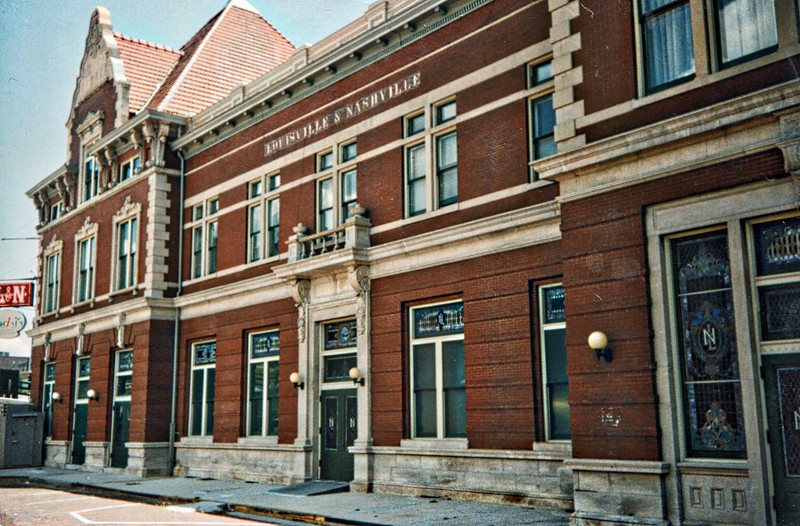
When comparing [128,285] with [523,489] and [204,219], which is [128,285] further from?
[523,489]

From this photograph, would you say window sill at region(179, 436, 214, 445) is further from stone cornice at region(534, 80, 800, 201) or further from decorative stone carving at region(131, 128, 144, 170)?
stone cornice at region(534, 80, 800, 201)

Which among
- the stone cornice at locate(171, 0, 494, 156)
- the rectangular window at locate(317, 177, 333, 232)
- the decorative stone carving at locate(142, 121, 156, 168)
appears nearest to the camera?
the stone cornice at locate(171, 0, 494, 156)

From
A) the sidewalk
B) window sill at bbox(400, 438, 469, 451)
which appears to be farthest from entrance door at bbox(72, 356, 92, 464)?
window sill at bbox(400, 438, 469, 451)

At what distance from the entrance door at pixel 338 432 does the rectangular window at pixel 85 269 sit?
15.0 meters

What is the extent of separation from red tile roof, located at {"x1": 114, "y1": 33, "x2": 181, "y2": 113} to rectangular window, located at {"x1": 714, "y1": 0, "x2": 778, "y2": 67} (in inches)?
947

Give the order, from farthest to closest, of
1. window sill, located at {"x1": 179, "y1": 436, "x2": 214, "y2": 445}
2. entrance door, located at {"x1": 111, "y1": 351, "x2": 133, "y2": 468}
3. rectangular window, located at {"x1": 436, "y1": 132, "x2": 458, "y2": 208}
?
1. entrance door, located at {"x1": 111, "y1": 351, "x2": 133, "y2": 468}
2. window sill, located at {"x1": 179, "y1": 436, "x2": 214, "y2": 445}
3. rectangular window, located at {"x1": 436, "y1": 132, "x2": 458, "y2": 208}

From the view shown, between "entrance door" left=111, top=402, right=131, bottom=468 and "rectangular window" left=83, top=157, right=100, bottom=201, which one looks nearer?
"entrance door" left=111, top=402, right=131, bottom=468

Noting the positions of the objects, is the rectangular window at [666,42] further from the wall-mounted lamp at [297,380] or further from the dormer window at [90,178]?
the dormer window at [90,178]

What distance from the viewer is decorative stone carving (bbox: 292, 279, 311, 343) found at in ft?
73.2

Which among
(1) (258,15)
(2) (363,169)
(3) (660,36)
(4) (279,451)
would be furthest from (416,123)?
(1) (258,15)

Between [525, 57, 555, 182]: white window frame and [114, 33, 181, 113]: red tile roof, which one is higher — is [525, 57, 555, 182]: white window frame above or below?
below

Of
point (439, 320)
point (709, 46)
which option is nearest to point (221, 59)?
point (439, 320)

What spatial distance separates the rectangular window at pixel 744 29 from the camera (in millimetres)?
11922

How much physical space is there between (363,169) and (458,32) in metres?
4.32
